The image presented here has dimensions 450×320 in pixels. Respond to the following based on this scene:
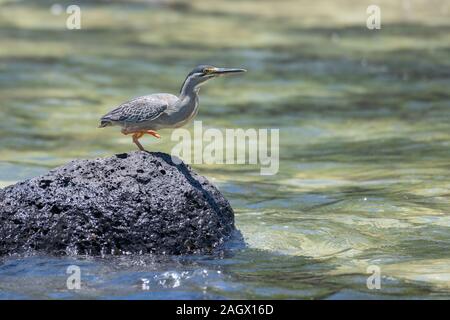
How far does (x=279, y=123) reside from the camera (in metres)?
16.0

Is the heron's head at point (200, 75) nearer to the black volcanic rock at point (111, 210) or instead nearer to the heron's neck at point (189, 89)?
the heron's neck at point (189, 89)

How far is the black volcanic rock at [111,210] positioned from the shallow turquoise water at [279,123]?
169 mm

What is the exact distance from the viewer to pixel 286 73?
1934 cm

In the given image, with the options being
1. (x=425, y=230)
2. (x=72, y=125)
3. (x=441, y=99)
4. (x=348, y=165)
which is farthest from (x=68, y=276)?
(x=441, y=99)

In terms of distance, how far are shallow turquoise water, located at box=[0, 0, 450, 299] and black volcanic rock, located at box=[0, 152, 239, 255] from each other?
6.6 inches

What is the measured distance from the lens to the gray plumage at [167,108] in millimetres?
8453

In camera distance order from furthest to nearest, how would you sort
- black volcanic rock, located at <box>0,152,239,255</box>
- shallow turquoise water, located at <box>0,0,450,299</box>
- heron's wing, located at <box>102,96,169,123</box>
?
black volcanic rock, located at <box>0,152,239,255</box>
heron's wing, located at <box>102,96,169,123</box>
shallow turquoise water, located at <box>0,0,450,299</box>

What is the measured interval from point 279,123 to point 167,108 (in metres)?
7.59

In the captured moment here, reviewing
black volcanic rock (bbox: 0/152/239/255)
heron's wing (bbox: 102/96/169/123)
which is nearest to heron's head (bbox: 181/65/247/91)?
heron's wing (bbox: 102/96/169/123)

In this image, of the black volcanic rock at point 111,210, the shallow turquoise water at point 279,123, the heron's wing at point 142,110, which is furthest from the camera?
the black volcanic rock at point 111,210

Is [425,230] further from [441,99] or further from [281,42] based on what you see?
[281,42]

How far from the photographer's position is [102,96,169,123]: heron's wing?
8461 mm

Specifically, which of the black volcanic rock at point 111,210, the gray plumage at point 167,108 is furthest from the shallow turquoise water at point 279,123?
the gray plumage at point 167,108

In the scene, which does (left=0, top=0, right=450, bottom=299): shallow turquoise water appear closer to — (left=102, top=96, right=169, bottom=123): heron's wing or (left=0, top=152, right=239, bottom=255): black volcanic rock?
(left=0, top=152, right=239, bottom=255): black volcanic rock
